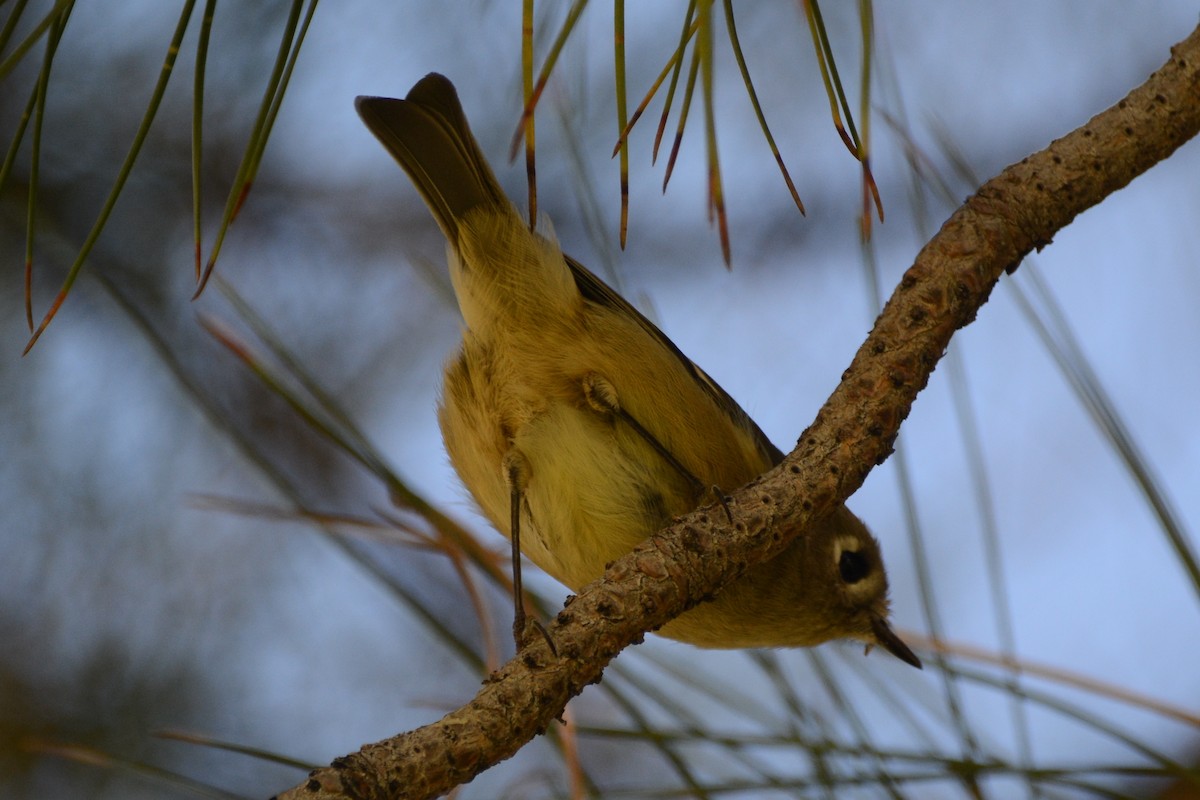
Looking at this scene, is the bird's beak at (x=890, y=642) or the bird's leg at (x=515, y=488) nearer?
the bird's leg at (x=515, y=488)

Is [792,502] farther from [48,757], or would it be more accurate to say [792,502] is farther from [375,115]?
[48,757]

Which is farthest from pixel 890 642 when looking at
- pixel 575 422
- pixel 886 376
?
pixel 886 376

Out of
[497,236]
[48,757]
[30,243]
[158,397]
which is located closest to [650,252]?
[497,236]

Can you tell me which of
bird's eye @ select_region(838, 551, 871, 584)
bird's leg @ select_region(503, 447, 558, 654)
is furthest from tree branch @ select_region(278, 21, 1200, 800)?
bird's eye @ select_region(838, 551, 871, 584)

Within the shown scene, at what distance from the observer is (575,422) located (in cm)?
205

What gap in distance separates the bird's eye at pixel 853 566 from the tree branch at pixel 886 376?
0.80m

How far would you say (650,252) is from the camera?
3014mm

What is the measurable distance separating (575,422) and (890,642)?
714mm

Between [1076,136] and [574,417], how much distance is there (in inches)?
36.8

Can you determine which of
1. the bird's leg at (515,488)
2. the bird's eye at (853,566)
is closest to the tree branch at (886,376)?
the bird's leg at (515,488)

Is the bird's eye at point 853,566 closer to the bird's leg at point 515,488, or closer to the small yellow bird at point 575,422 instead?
the small yellow bird at point 575,422

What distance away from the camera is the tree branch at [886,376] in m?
1.30

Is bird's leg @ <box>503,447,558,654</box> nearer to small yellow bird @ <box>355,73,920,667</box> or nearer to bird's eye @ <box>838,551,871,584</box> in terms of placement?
small yellow bird @ <box>355,73,920,667</box>

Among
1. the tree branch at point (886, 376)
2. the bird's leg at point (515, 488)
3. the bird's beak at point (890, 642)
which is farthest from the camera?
the bird's beak at point (890, 642)
